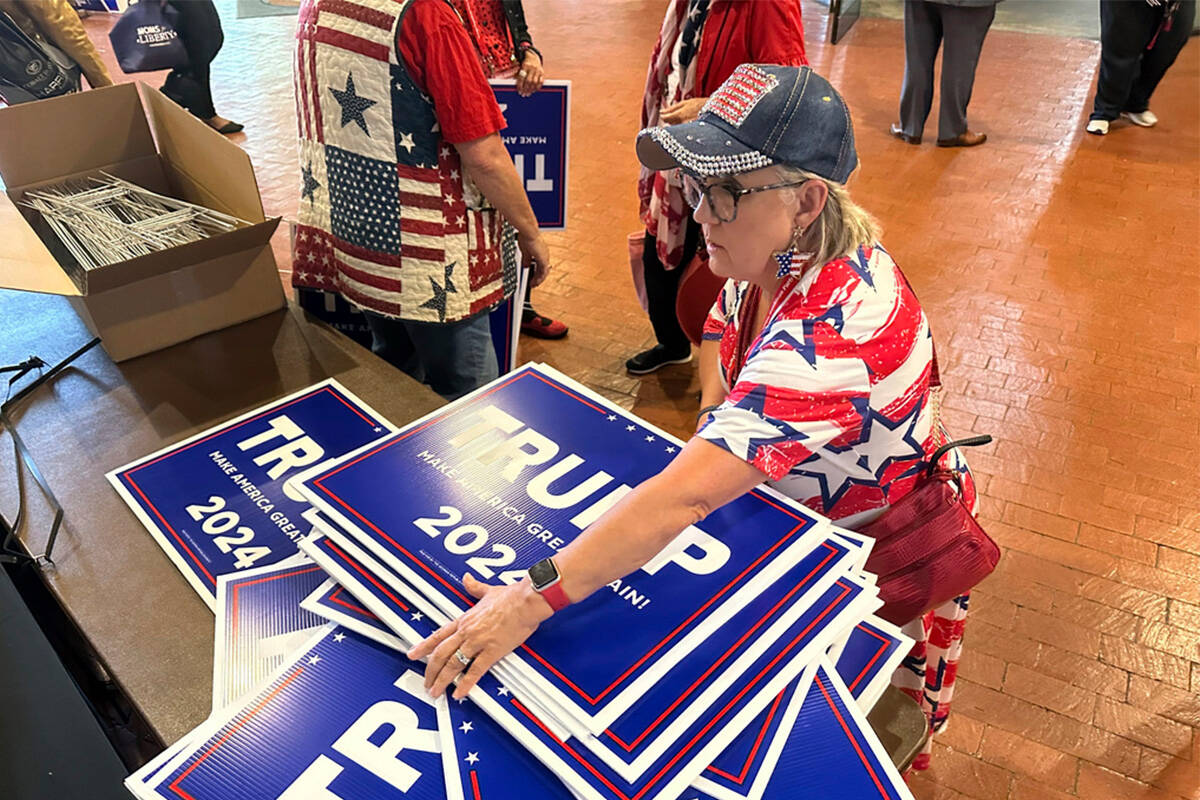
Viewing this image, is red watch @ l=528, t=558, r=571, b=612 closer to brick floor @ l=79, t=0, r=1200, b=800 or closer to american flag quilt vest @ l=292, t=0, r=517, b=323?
american flag quilt vest @ l=292, t=0, r=517, b=323

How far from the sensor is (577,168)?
5.23 meters

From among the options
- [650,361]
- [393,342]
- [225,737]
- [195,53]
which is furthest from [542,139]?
[195,53]

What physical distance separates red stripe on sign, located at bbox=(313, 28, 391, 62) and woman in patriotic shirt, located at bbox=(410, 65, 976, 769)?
54cm

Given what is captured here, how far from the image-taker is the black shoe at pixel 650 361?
11.4 feet

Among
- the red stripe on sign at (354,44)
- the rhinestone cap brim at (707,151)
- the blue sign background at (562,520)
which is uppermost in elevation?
the red stripe on sign at (354,44)

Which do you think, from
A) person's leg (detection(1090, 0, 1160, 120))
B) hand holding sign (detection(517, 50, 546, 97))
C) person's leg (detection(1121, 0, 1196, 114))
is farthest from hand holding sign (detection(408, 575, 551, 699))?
person's leg (detection(1121, 0, 1196, 114))

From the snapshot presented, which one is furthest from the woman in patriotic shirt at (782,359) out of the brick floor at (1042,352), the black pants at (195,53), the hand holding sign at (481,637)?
the black pants at (195,53)

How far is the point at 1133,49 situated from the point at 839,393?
6.04m

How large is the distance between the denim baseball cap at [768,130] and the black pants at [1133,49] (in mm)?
5799

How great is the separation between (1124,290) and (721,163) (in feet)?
12.3

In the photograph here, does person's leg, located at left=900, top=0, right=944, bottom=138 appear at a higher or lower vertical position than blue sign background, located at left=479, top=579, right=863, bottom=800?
lower

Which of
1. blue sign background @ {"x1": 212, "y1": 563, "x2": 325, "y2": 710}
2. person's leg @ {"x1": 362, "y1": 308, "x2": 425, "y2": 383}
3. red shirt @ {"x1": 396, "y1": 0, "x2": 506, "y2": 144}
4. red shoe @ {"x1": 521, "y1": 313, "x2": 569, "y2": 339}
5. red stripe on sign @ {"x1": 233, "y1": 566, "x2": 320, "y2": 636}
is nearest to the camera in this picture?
blue sign background @ {"x1": 212, "y1": 563, "x2": 325, "y2": 710}

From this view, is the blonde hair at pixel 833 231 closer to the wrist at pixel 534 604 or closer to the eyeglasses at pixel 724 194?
the eyeglasses at pixel 724 194

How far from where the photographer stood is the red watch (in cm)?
103
